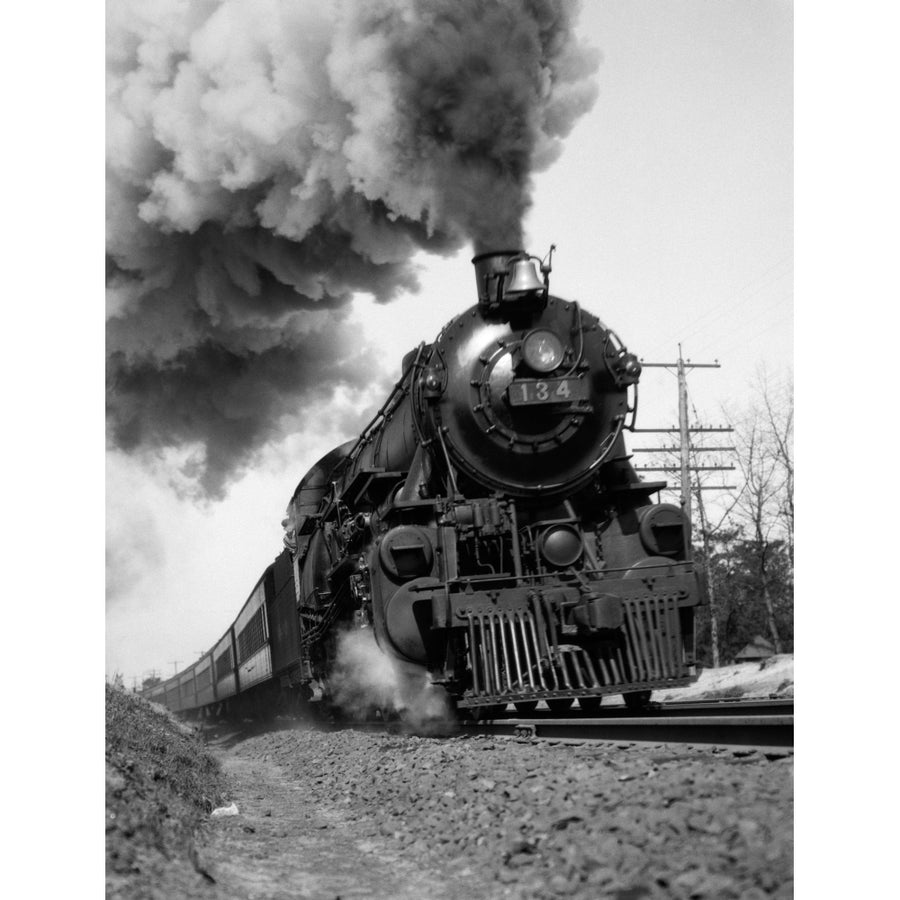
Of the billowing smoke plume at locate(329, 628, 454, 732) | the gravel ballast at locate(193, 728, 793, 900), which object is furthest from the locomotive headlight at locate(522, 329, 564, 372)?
the gravel ballast at locate(193, 728, 793, 900)

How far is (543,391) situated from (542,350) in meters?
0.30

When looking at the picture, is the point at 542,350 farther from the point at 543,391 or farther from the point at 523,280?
the point at 523,280

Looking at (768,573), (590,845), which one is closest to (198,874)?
(590,845)

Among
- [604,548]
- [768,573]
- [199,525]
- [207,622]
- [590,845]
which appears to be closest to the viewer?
[590,845]

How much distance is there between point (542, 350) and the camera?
26.0ft

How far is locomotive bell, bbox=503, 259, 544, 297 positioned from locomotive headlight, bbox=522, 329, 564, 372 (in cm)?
32

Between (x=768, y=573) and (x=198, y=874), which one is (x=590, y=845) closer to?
(x=198, y=874)

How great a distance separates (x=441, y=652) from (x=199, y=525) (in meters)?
2.14

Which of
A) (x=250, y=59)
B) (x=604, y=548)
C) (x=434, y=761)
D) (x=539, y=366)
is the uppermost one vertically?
(x=250, y=59)

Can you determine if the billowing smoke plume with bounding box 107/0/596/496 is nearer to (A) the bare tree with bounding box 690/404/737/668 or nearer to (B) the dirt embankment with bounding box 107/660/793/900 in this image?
(B) the dirt embankment with bounding box 107/660/793/900

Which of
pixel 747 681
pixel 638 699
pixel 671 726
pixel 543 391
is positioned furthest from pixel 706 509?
pixel 671 726

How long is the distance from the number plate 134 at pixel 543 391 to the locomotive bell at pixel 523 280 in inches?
25.3

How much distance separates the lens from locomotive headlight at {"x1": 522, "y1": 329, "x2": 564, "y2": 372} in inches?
310

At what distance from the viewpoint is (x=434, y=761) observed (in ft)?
20.1
